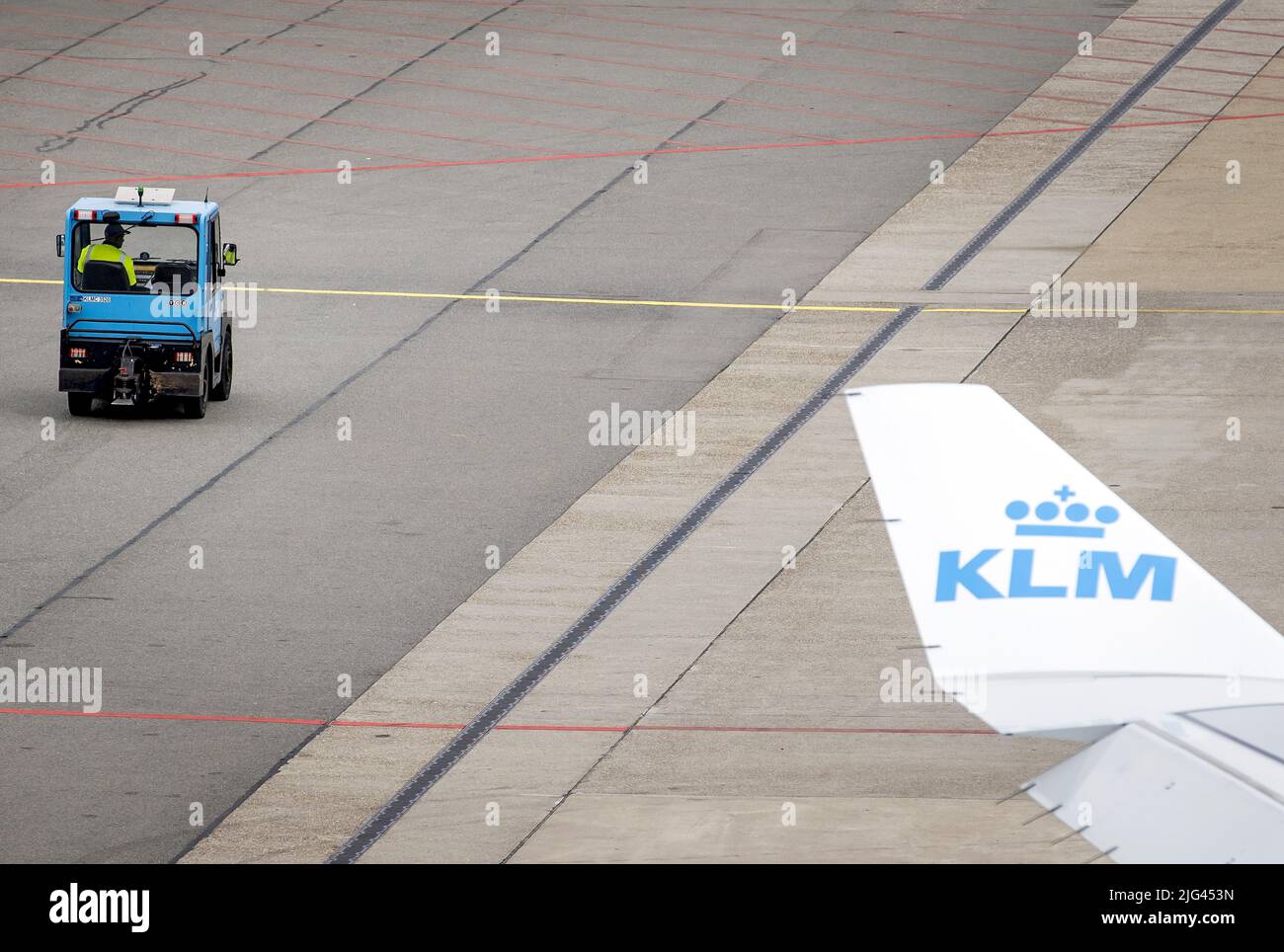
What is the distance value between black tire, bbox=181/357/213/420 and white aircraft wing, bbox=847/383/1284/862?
15.5 meters

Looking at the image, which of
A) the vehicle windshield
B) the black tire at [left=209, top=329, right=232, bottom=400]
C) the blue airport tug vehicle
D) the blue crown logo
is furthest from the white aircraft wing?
the black tire at [left=209, top=329, right=232, bottom=400]

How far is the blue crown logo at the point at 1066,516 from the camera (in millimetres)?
10500

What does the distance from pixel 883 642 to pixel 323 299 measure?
13.7 m

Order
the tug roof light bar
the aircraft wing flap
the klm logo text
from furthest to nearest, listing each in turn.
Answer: the tug roof light bar
the klm logo text
the aircraft wing flap

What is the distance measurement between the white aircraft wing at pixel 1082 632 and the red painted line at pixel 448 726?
6863 millimetres

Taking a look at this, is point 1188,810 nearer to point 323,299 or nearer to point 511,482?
point 511,482

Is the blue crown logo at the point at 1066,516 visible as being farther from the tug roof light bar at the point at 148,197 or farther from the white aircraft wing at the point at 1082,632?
the tug roof light bar at the point at 148,197

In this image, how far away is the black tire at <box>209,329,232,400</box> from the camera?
26.2 m

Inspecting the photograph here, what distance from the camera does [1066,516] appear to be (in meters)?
10.5

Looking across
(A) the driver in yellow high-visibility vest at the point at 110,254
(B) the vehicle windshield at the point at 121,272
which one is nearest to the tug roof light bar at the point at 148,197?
(B) the vehicle windshield at the point at 121,272

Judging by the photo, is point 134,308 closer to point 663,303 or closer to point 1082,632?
point 663,303

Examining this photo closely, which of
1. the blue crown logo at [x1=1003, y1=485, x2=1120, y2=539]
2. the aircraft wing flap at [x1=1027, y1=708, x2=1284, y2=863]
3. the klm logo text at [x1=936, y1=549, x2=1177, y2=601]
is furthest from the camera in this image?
the blue crown logo at [x1=1003, y1=485, x2=1120, y2=539]

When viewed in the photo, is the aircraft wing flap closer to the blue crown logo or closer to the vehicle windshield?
the blue crown logo

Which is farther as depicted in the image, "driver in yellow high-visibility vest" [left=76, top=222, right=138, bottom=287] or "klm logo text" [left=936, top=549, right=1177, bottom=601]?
"driver in yellow high-visibility vest" [left=76, top=222, right=138, bottom=287]
